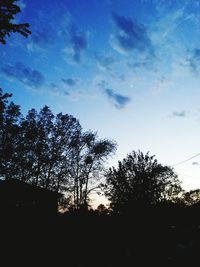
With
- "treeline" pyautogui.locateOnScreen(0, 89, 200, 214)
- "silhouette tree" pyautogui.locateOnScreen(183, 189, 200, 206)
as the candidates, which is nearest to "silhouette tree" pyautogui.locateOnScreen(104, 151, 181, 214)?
"treeline" pyautogui.locateOnScreen(0, 89, 200, 214)

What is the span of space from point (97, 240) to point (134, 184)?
10.7 meters

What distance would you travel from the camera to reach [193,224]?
20.5 m

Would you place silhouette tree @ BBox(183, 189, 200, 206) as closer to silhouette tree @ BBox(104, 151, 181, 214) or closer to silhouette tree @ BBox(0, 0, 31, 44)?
silhouette tree @ BBox(104, 151, 181, 214)

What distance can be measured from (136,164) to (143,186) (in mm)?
4195

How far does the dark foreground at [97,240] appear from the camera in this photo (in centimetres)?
1253

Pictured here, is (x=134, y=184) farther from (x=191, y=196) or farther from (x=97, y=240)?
(x=191, y=196)

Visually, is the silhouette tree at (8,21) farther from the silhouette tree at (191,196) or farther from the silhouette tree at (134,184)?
the silhouette tree at (191,196)

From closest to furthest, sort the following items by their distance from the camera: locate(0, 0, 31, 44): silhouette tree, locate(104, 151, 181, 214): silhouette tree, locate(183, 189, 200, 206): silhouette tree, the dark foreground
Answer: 1. locate(0, 0, 31, 44): silhouette tree
2. the dark foreground
3. locate(104, 151, 181, 214): silhouette tree
4. locate(183, 189, 200, 206): silhouette tree

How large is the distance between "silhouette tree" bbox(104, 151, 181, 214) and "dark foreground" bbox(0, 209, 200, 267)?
130 inches

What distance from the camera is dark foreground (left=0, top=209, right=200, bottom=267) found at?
1253 centimetres

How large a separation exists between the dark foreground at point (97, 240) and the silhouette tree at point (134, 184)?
3309 millimetres

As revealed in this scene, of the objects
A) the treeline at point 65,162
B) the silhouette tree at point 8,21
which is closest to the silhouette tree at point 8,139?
the treeline at point 65,162

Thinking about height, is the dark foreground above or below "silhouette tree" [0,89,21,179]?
below

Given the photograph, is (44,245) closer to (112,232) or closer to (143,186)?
(112,232)
